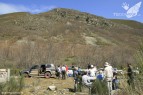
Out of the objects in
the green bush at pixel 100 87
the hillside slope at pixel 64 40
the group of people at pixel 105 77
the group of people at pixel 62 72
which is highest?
the hillside slope at pixel 64 40

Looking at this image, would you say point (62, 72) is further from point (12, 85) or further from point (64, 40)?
point (64, 40)

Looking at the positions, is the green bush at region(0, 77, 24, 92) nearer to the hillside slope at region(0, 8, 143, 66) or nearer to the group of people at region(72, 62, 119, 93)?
the group of people at region(72, 62, 119, 93)

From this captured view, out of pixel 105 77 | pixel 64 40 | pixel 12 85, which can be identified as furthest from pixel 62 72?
pixel 64 40

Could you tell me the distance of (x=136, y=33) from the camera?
5098 inches

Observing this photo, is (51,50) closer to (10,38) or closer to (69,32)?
(10,38)

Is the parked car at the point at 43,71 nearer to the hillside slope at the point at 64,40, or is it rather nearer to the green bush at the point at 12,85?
the green bush at the point at 12,85

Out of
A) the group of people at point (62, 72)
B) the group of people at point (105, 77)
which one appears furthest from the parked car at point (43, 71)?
the group of people at point (105, 77)

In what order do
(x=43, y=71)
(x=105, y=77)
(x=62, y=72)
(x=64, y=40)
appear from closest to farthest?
1. (x=105, y=77)
2. (x=62, y=72)
3. (x=43, y=71)
4. (x=64, y=40)

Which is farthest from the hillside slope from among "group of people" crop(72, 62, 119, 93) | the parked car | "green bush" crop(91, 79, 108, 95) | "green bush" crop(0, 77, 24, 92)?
"green bush" crop(91, 79, 108, 95)

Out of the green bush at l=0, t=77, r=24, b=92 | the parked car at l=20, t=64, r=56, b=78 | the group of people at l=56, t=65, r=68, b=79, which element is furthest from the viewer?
the parked car at l=20, t=64, r=56, b=78

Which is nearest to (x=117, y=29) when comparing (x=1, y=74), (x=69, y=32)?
(x=69, y=32)

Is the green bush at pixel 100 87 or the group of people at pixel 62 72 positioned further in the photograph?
the group of people at pixel 62 72

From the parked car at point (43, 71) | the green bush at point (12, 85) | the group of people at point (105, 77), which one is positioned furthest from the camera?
the parked car at point (43, 71)

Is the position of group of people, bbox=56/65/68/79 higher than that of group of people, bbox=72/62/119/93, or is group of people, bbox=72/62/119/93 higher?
group of people, bbox=56/65/68/79
